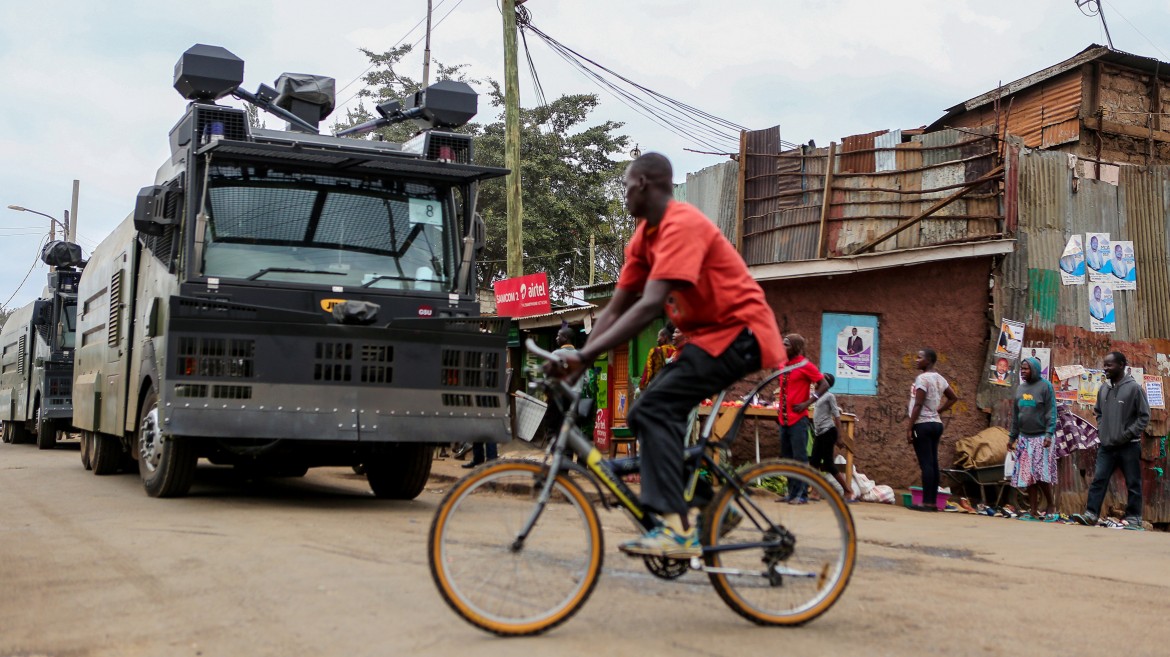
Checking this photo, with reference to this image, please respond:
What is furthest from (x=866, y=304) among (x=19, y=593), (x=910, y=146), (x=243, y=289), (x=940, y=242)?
(x=19, y=593)

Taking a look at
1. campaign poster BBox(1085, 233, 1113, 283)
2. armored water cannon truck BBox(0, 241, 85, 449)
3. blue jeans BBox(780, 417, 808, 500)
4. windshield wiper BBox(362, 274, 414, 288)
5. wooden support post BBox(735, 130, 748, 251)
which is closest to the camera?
A: windshield wiper BBox(362, 274, 414, 288)

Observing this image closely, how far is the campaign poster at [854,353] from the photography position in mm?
15133

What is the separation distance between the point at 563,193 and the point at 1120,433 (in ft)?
81.6

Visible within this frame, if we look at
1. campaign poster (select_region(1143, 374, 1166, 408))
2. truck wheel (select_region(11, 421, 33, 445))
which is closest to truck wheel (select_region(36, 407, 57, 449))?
truck wheel (select_region(11, 421, 33, 445))

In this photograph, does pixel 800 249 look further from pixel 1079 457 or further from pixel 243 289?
pixel 243 289

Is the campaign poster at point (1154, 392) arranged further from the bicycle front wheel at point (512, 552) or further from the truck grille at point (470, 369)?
the bicycle front wheel at point (512, 552)

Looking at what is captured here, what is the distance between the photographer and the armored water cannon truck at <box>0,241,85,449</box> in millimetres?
19844

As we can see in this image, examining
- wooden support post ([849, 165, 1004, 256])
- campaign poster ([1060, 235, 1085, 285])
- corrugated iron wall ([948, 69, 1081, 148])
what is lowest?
campaign poster ([1060, 235, 1085, 285])

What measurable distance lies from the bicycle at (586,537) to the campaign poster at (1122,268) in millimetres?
13224

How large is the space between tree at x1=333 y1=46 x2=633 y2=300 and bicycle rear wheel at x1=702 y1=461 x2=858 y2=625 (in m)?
28.3

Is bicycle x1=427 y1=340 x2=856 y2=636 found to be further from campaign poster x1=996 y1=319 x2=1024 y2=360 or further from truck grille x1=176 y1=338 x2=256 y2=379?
campaign poster x1=996 y1=319 x2=1024 y2=360

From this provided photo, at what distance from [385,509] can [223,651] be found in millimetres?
5038

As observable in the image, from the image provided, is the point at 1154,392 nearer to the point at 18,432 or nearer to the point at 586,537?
the point at 586,537

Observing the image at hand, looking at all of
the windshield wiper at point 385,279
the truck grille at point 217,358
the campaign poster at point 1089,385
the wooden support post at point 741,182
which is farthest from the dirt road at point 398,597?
the wooden support post at point 741,182
